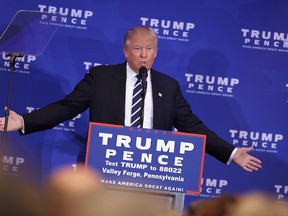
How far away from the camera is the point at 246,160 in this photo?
5.05 metres

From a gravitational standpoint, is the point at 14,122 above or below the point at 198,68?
below

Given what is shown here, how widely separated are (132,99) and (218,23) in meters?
1.78

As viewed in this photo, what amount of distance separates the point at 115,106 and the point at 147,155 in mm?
1401

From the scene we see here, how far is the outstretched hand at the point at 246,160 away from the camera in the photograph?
4953 mm

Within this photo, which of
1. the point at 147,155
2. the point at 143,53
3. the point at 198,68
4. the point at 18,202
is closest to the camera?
the point at 18,202

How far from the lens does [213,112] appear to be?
21.9 feet

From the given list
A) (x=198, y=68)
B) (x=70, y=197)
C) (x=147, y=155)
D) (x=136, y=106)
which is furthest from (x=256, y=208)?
(x=198, y=68)

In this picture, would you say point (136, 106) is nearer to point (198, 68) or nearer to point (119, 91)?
point (119, 91)

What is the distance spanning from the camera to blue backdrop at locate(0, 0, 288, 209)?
660 cm

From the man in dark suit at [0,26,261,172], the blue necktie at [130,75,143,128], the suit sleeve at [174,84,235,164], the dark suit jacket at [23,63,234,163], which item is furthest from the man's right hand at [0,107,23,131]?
the suit sleeve at [174,84,235,164]

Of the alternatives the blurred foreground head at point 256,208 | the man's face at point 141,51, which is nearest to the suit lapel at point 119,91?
the man's face at point 141,51

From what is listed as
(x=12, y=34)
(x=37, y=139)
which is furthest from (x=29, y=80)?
(x=12, y=34)

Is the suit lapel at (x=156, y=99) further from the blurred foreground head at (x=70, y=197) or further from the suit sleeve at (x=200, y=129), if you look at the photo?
the blurred foreground head at (x=70, y=197)

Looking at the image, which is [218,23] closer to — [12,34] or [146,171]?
[12,34]
